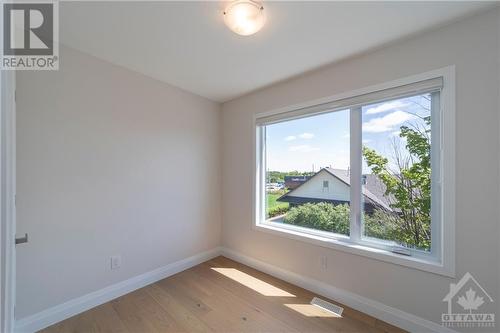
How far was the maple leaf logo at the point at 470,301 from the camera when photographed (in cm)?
156

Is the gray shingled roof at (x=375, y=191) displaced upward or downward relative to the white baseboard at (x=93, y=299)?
upward

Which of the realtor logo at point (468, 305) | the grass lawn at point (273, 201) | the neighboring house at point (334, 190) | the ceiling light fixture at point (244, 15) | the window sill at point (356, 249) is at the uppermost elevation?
the ceiling light fixture at point (244, 15)

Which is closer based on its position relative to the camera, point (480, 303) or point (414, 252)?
point (480, 303)

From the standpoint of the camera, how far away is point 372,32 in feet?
5.75

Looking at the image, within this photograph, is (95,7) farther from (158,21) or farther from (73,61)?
(73,61)

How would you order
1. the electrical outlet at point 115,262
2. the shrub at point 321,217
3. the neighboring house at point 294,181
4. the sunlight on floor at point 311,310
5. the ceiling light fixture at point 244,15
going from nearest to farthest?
the ceiling light fixture at point 244,15, the sunlight on floor at point 311,310, the electrical outlet at point 115,262, the shrub at point 321,217, the neighboring house at point 294,181

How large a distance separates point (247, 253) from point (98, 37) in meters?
2.91

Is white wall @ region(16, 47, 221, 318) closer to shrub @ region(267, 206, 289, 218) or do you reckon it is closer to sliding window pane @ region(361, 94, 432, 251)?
shrub @ region(267, 206, 289, 218)

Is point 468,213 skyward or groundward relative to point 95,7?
groundward

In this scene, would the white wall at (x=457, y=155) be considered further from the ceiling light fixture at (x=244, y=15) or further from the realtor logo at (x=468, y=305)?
the ceiling light fixture at (x=244, y=15)

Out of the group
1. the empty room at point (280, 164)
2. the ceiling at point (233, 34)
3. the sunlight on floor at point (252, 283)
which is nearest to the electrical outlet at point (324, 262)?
the empty room at point (280, 164)

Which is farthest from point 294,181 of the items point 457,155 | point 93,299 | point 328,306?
point 93,299

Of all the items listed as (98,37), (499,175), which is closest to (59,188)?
(98,37)

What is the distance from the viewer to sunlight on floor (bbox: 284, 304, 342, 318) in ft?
6.55
